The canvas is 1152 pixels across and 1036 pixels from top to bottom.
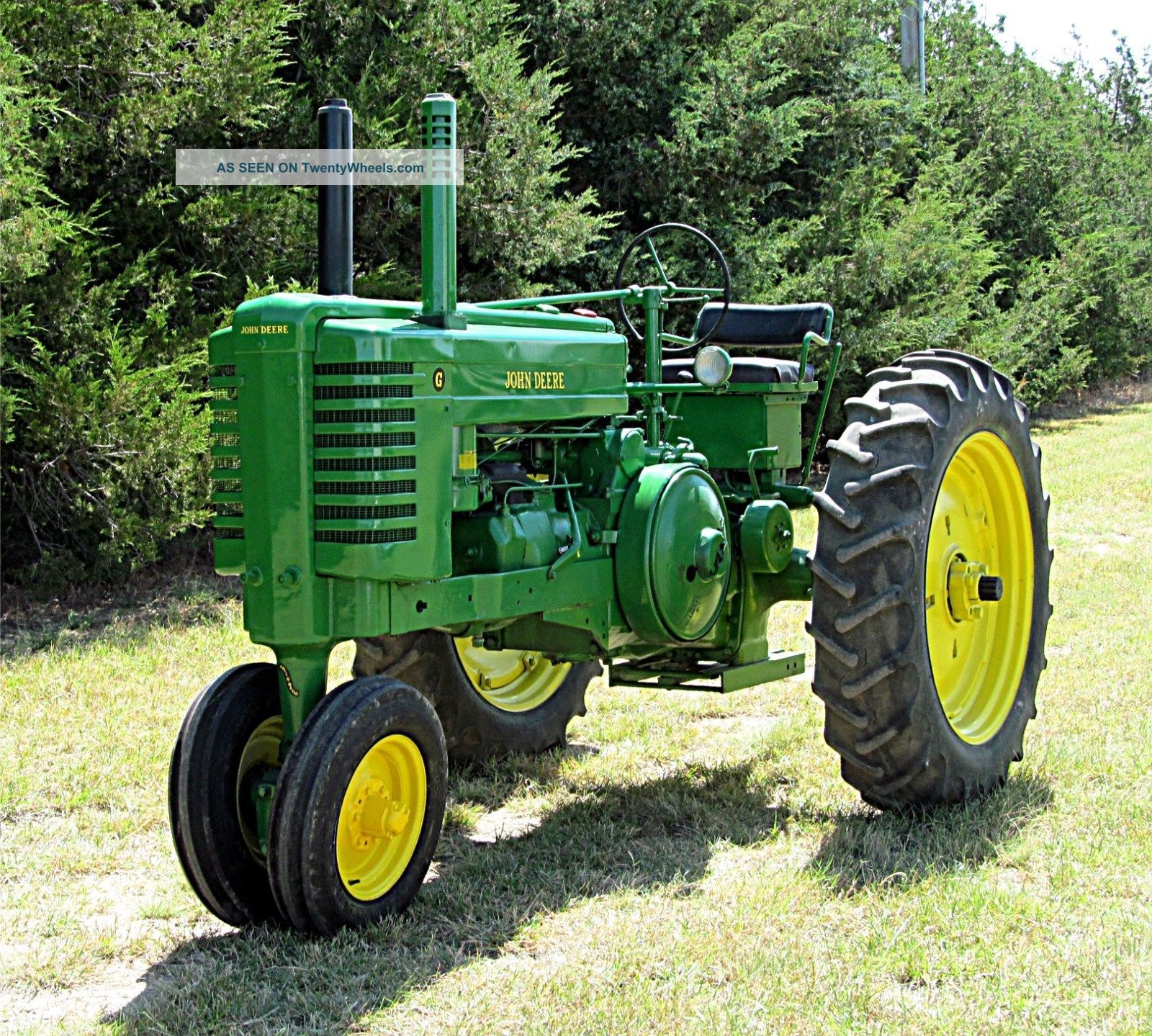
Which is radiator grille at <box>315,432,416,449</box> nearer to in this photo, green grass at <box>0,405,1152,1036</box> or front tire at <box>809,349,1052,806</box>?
green grass at <box>0,405,1152,1036</box>

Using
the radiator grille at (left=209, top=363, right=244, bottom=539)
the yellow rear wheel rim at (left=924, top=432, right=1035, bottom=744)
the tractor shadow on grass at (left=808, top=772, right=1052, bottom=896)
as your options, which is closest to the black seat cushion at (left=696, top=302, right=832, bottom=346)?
the yellow rear wheel rim at (left=924, top=432, right=1035, bottom=744)

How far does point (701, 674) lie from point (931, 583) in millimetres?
870

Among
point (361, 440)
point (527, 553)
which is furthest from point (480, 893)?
point (361, 440)

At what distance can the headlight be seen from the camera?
4.83 m

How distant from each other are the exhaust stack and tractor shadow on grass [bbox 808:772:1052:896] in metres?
2.16

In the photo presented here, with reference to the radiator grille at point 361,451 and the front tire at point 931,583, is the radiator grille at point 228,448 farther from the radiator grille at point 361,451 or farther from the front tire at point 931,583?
the front tire at point 931,583

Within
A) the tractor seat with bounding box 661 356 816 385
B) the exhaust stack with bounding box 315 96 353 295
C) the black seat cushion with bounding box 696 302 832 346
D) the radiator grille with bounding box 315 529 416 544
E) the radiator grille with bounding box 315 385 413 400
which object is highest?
the exhaust stack with bounding box 315 96 353 295

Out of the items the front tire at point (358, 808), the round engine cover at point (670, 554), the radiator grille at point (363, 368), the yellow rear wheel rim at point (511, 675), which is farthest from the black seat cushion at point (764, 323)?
the front tire at point (358, 808)

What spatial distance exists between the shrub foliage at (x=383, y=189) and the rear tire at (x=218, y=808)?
13.9 feet

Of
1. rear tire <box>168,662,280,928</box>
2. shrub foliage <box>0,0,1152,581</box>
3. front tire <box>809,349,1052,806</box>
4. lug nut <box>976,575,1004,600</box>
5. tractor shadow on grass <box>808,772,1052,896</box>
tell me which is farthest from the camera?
shrub foliage <box>0,0,1152,581</box>

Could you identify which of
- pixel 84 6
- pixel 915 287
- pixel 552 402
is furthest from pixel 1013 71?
pixel 552 402

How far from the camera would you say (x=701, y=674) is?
496 cm

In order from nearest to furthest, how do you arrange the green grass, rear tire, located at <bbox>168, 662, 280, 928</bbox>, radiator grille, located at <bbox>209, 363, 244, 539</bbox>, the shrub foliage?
1. the green grass
2. rear tire, located at <bbox>168, 662, 280, 928</bbox>
3. radiator grille, located at <bbox>209, 363, 244, 539</bbox>
4. the shrub foliage

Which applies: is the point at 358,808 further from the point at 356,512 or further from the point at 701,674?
the point at 701,674
